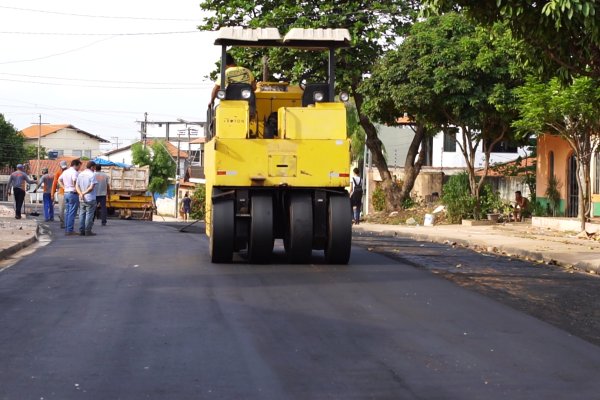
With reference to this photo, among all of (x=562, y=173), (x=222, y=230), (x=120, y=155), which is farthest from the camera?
(x=120, y=155)

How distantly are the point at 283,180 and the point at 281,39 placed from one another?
8.05 feet

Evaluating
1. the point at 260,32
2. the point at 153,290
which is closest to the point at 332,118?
the point at 260,32

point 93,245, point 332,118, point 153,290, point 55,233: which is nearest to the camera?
point 153,290

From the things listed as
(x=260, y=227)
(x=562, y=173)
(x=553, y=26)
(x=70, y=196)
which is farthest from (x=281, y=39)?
(x=562, y=173)

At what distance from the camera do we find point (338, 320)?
29.0 feet

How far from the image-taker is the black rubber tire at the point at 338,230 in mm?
13500

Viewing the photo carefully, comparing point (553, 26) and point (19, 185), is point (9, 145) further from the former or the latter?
point (553, 26)

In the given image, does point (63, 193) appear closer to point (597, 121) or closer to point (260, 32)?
point (260, 32)

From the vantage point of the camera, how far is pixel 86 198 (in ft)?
67.1

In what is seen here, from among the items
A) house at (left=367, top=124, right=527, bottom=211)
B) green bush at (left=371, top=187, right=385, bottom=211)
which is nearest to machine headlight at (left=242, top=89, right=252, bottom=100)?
house at (left=367, top=124, right=527, bottom=211)

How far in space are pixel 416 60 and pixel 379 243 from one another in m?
10.4

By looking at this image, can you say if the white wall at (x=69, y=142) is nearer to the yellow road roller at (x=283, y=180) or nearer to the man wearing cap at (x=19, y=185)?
the man wearing cap at (x=19, y=185)

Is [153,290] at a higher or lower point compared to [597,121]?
lower

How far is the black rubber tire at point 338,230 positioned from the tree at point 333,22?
16901 millimetres
